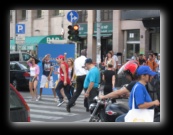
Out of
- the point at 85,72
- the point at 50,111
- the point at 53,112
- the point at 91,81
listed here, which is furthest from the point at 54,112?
the point at 91,81

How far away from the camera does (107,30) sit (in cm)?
3019

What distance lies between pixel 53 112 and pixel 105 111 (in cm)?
634

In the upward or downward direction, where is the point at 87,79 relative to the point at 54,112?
upward

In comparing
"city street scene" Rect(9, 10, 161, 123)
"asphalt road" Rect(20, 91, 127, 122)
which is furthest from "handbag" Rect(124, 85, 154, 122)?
"asphalt road" Rect(20, 91, 127, 122)

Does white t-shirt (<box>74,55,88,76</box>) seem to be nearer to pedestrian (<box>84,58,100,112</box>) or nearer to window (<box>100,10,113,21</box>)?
pedestrian (<box>84,58,100,112</box>)

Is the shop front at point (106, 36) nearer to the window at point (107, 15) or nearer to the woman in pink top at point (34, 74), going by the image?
the window at point (107, 15)

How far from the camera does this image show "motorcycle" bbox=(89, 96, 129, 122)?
19.0 ft

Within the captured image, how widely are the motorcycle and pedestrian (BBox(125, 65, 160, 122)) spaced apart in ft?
2.65

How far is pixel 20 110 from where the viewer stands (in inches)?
219

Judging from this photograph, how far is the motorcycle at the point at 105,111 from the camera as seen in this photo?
5.79 metres

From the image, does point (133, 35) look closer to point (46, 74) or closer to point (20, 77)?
point (20, 77)

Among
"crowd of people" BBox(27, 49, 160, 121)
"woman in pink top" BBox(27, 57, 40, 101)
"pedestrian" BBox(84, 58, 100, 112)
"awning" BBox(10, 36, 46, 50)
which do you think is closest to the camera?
"crowd of people" BBox(27, 49, 160, 121)

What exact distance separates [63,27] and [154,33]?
9950 mm
